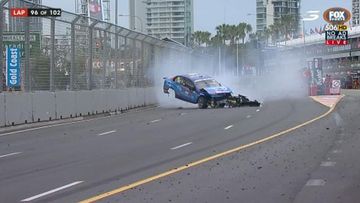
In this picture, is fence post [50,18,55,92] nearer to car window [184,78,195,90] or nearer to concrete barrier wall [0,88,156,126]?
concrete barrier wall [0,88,156,126]

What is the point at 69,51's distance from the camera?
26.5m

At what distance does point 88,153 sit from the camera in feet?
46.3

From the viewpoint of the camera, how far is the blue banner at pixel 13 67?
2212 centimetres

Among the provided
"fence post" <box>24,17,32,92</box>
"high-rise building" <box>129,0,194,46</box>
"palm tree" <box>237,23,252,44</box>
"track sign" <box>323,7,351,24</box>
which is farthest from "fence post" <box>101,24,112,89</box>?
"palm tree" <box>237,23,252,44</box>

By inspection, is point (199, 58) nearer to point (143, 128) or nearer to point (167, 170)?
point (143, 128)

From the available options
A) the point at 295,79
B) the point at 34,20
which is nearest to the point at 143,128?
the point at 34,20

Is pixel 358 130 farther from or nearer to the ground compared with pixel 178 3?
nearer to the ground

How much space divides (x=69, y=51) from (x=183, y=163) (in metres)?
15.4

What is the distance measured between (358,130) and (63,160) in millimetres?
9260

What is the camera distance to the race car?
1342 inches

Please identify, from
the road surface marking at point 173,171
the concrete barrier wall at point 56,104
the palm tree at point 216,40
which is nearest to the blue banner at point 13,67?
the concrete barrier wall at point 56,104

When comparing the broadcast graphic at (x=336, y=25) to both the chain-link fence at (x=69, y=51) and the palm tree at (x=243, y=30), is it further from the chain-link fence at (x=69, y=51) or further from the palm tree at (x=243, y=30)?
the palm tree at (x=243, y=30)

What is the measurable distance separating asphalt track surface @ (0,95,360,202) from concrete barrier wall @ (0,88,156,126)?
1.60m

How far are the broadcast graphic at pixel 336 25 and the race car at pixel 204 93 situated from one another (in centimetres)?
3040
